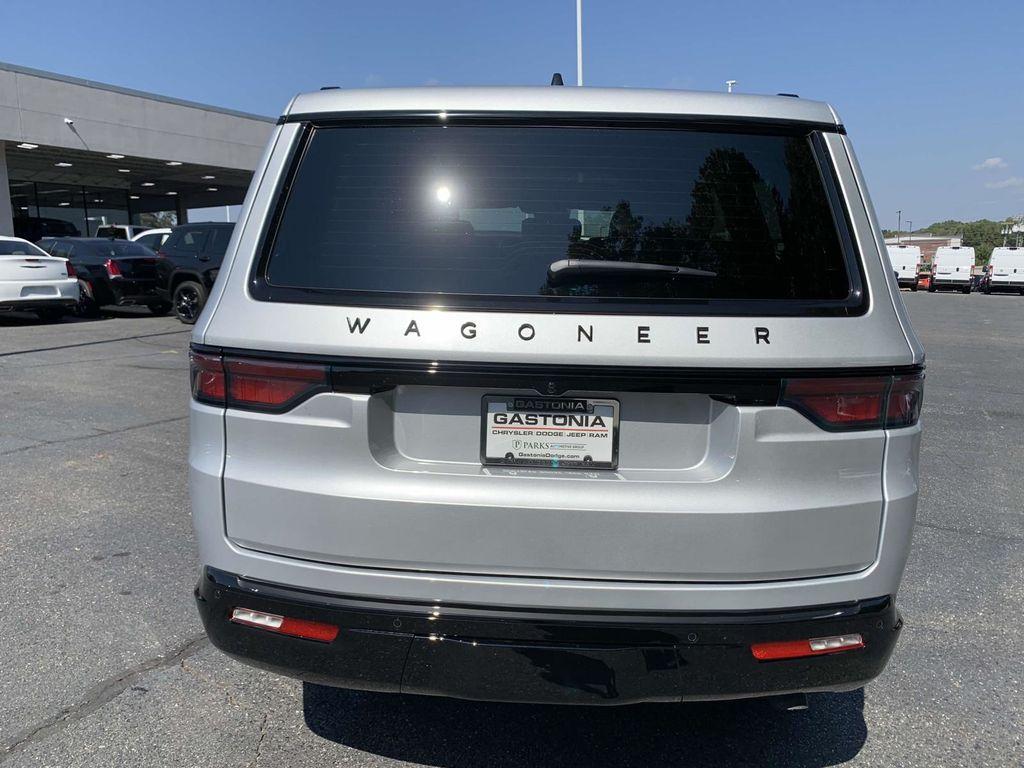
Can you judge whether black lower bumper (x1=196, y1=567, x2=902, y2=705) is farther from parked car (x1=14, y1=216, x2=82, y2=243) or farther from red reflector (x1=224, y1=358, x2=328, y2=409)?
parked car (x1=14, y1=216, x2=82, y2=243)

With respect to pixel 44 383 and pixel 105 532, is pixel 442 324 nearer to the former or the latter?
pixel 105 532

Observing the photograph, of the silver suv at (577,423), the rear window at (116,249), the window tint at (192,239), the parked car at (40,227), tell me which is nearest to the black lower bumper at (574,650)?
the silver suv at (577,423)

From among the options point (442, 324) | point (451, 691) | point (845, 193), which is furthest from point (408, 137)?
point (451, 691)

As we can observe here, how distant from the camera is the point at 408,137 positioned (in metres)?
2.29

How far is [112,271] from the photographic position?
57.3ft

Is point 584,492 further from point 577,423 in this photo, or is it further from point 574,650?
point 574,650

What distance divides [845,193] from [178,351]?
39.5 feet

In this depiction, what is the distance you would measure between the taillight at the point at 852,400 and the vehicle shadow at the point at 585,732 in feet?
3.90

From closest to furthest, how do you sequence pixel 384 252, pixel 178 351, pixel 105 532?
1. pixel 384 252
2. pixel 105 532
3. pixel 178 351

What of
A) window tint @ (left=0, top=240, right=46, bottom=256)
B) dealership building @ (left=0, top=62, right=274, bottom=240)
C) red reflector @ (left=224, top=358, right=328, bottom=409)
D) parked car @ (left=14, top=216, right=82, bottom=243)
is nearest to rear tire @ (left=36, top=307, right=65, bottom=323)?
window tint @ (left=0, top=240, right=46, bottom=256)

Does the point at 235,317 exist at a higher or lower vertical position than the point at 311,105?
lower

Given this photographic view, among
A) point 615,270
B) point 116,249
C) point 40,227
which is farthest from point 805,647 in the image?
point 40,227

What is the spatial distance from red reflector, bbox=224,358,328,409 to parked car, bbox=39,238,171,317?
17.1m

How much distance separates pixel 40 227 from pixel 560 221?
124ft
